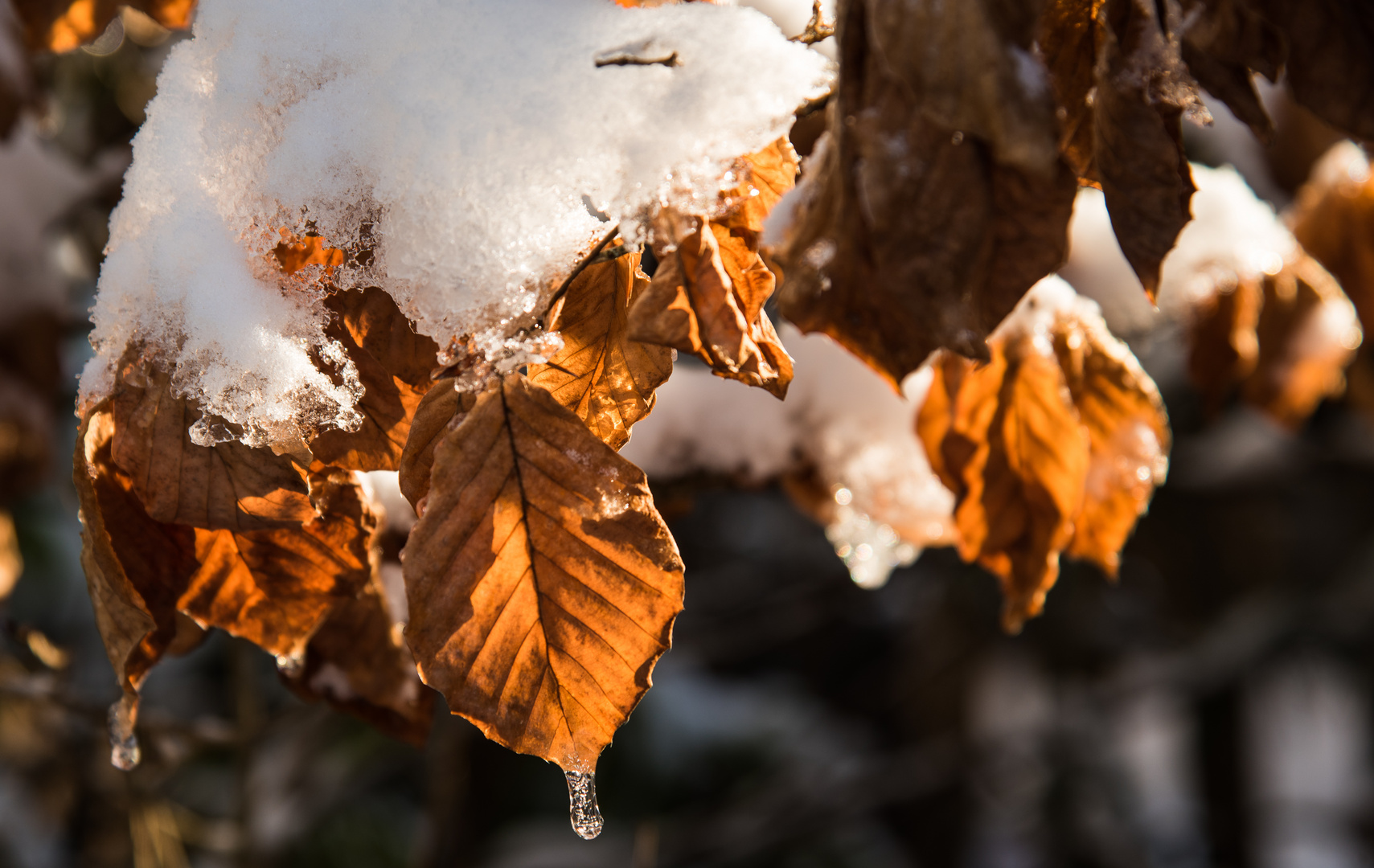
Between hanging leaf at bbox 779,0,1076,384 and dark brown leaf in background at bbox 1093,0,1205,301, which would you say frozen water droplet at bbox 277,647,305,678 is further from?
dark brown leaf in background at bbox 1093,0,1205,301

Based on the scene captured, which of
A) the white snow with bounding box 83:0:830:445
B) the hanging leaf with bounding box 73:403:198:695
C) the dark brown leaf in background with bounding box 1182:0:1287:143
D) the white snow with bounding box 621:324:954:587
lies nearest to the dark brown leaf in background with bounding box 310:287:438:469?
the white snow with bounding box 83:0:830:445

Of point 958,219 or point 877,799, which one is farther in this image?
point 877,799

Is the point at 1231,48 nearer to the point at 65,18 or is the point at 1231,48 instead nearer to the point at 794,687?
the point at 65,18

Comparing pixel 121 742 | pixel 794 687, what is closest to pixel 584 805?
pixel 121 742

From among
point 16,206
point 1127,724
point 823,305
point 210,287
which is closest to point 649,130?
point 823,305

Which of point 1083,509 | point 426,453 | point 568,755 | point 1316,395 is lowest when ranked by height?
point 1316,395

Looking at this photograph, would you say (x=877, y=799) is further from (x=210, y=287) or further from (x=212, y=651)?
(x=210, y=287)
